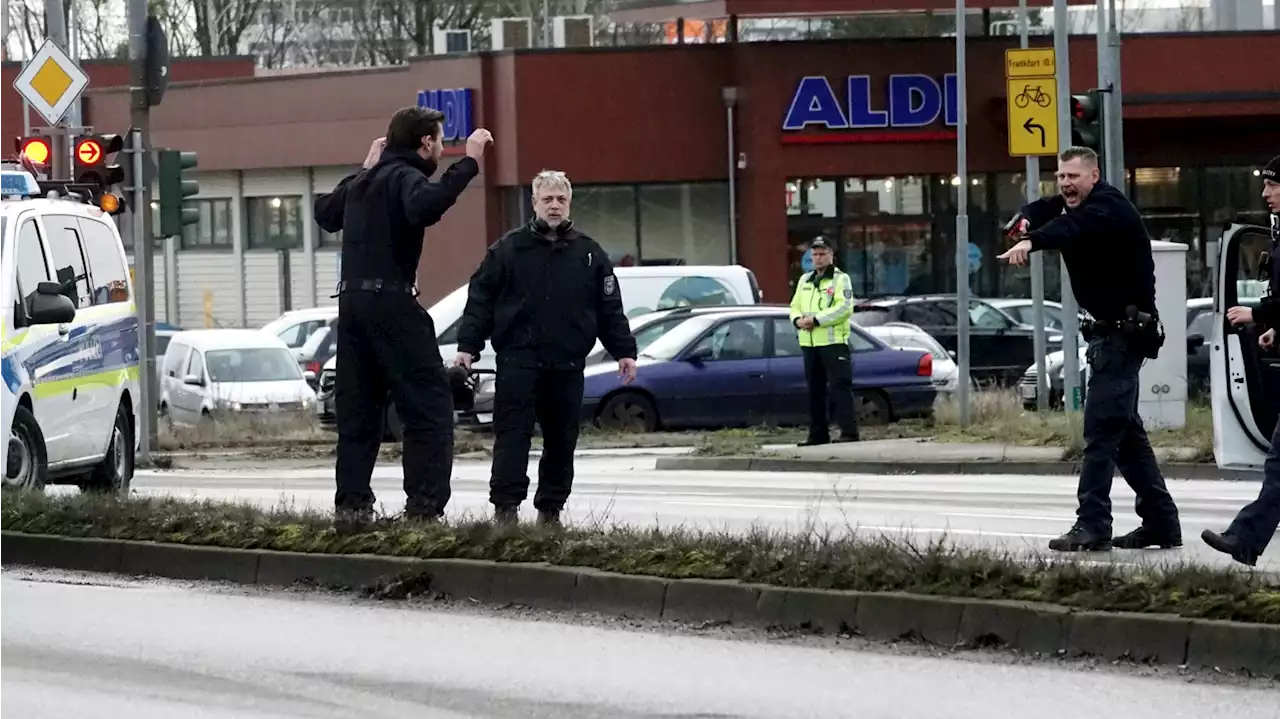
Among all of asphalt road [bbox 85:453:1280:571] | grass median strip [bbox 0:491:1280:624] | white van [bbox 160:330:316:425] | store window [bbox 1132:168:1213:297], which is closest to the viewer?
→ grass median strip [bbox 0:491:1280:624]

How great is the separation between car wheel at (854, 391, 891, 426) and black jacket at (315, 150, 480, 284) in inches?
540

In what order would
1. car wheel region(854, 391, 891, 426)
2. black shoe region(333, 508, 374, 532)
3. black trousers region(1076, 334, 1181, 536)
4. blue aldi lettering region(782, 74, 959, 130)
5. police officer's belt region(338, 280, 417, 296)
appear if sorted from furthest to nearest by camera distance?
blue aldi lettering region(782, 74, 959, 130), car wheel region(854, 391, 891, 426), police officer's belt region(338, 280, 417, 296), black shoe region(333, 508, 374, 532), black trousers region(1076, 334, 1181, 536)

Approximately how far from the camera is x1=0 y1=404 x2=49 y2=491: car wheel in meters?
13.6

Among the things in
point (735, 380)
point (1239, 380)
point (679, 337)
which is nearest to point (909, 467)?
point (735, 380)

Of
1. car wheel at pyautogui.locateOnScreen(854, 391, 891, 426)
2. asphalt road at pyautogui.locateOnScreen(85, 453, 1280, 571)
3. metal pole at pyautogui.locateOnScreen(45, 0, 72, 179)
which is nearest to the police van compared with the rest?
asphalt road at pyautogui.locateOnScreen(85, 453, 1280, 571)

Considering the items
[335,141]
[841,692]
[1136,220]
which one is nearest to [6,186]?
[1136,220]

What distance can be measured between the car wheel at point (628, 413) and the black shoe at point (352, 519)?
12.6 meters

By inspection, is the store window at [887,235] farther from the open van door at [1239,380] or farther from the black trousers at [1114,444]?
the black trousers at [1114,444]

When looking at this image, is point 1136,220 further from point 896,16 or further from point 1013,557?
point 896,16

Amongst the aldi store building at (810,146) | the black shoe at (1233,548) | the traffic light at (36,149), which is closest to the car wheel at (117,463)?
the traffic light at (36,149)

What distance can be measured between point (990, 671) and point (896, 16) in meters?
37.1

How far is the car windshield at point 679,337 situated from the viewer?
23.9m

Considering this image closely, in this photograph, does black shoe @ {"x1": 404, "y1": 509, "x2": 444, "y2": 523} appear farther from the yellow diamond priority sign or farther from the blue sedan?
the blue sedan

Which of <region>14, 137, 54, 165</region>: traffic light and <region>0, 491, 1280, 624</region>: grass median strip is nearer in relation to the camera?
<region>0, 491, 1280, 624</region>: grass median strip
